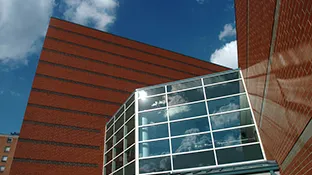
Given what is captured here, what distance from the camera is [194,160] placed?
29.2 ft

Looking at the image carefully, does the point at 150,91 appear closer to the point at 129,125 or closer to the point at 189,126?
the point at 129,125

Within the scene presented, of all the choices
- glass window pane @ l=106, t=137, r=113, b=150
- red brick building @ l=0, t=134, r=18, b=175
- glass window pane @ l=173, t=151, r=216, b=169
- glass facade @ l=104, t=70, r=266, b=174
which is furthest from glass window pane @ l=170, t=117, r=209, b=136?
red brick building @ l=0, t=134, r=18, b=175

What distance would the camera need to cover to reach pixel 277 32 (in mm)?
4164

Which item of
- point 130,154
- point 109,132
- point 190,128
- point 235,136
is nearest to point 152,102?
point 190,128

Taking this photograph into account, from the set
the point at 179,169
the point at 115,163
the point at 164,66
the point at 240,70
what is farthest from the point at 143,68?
the point at 179,169

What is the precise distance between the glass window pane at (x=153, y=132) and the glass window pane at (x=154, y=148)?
0.27 meters

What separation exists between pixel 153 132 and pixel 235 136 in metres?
3.42

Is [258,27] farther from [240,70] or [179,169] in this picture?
[179,169]

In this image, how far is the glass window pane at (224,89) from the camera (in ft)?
33.6

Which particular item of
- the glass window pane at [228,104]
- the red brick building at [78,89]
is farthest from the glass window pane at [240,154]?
the red brick building at [78,89]

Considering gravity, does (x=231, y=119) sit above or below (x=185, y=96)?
below

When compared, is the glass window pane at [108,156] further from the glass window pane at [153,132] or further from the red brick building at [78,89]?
the glass window pane at [153,132]

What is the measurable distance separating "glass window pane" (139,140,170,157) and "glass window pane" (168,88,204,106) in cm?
190

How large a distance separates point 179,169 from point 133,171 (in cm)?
215
